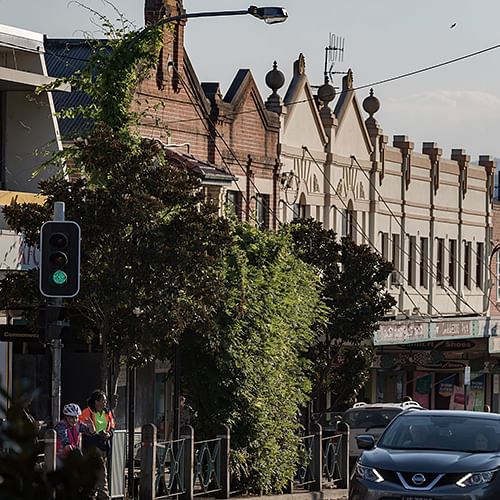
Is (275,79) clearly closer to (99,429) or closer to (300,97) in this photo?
(300,97)

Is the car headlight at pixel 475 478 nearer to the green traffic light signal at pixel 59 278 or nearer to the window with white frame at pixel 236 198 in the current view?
the green traffic light signal at pixel 59 278

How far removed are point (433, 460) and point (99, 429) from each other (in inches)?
183

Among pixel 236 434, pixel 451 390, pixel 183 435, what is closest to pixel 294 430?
pixel 236 434

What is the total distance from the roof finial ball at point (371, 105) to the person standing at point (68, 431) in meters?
28.4

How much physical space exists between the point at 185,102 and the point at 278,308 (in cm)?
1080

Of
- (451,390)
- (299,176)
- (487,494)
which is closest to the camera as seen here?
(487,494)

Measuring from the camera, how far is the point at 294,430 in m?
24.1

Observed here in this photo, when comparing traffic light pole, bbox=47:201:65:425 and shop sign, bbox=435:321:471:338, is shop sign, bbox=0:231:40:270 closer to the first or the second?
traffic light pole, bbox=47:201:65:425

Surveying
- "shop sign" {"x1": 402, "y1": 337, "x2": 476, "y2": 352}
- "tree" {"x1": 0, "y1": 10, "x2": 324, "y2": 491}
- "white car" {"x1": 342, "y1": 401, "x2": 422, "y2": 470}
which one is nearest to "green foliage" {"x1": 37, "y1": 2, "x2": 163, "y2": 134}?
"tree" {"x1": 0, "y1": 10, "x2": 324, "y2": 491}

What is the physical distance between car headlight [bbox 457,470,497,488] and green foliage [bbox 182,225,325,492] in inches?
257

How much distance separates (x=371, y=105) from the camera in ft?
145

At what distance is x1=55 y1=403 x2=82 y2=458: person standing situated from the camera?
1683 cm

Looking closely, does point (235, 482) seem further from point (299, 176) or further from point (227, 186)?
point (299, 176)

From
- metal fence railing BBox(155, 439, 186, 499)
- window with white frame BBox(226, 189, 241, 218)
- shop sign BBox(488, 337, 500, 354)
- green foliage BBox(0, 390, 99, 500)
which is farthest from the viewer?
shop sign BBox(488, 337, 500, 354)
